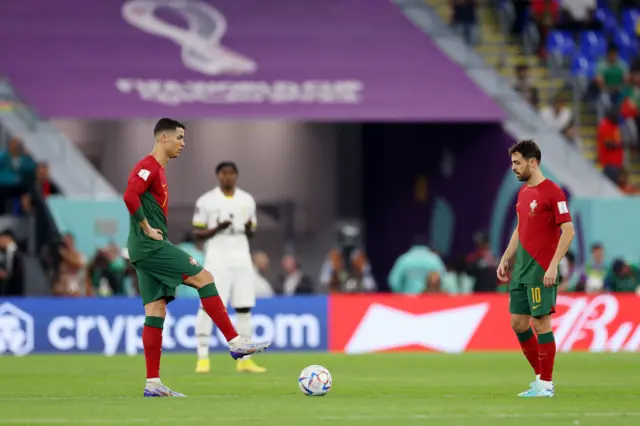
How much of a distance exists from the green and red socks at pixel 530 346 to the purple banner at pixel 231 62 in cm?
1463

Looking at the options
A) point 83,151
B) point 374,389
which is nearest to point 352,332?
point 374,389

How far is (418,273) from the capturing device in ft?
73.9

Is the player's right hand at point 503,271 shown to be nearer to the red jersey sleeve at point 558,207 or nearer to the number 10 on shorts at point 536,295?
the number 10 on shorts at point 536,295

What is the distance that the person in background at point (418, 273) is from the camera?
22312 millimetres

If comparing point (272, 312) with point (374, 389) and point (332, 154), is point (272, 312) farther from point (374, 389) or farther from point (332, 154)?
point (332, 154)

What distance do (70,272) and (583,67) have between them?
11.8m

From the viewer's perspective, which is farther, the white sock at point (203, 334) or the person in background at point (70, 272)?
the person in background at point (70, 272)

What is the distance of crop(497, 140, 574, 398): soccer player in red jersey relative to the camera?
11.8 metres

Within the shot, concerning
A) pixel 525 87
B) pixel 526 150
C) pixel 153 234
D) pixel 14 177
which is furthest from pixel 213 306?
pixel 525 87

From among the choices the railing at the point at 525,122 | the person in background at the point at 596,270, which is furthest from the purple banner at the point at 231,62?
the person in background at the point at 596,270

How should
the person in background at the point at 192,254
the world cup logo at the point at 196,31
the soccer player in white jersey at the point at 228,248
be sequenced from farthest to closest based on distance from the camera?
the world cup logo at the point at 196,31 < the person in background at the point at 192,254 < the soccer player in white jersey at the point at 228,248

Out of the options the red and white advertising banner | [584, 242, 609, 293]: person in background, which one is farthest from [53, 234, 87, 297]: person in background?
[584, 242, 609, 293]: person in background

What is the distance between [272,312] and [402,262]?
3205mm

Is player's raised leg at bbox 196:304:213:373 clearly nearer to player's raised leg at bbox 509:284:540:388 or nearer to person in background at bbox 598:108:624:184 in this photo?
player's raised leg at bbox 509:284:540:388
